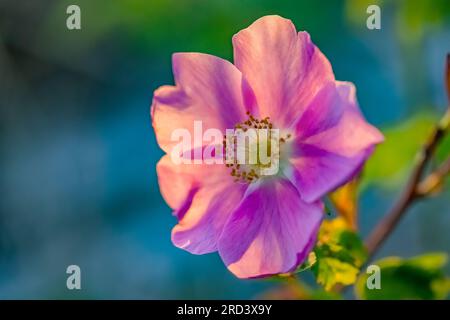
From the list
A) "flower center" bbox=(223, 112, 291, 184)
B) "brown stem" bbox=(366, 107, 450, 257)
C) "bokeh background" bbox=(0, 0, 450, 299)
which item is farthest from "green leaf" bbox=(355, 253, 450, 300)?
"bokeh background" bbox=(0, 0, 450, 299)

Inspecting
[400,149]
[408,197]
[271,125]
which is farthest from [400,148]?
[271,125]

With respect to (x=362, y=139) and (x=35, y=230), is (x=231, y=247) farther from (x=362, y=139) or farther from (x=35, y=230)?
(x=35, y=230)

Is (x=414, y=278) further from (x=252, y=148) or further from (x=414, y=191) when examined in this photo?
(x=252, y=148)

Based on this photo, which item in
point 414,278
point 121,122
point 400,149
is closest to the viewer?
point 414,278

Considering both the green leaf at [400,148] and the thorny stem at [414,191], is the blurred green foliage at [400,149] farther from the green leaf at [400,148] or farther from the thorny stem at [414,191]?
the thorny stem at [414,191]

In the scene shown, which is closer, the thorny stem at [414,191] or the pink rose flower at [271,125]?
the pink rose flower at [271,125]

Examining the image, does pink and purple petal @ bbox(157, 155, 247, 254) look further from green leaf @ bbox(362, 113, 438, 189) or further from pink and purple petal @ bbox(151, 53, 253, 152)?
green leaf @ bbox(362, 113, 438, 189)

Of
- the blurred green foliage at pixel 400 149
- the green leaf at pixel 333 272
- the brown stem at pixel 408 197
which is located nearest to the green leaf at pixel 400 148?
the blurred green foliage at pixel 400 149

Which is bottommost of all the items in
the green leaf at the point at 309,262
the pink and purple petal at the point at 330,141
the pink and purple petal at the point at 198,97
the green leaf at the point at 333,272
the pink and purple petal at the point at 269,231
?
the green leaf at the point at 333,272

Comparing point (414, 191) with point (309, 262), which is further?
point (414, 191)
